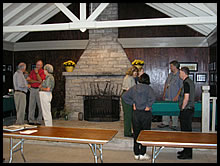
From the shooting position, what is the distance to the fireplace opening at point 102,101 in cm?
766

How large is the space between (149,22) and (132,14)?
3033 millimetres

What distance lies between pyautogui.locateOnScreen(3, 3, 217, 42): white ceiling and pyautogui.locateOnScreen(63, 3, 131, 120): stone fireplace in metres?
1.59

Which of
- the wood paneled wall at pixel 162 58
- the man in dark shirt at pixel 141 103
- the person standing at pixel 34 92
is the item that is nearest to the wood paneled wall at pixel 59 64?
the person standing at pixel 34 92

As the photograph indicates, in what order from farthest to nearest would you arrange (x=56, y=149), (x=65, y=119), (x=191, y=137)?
(x=65, y=119)
(x=56, y=149)
(x=191, y=137)

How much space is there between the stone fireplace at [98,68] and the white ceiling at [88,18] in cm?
159

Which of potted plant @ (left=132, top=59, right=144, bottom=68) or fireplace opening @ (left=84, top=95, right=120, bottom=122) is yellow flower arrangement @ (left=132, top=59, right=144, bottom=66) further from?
fireplace opening @ (left=84, top=95, right=120, bottom=122)

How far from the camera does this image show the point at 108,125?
6.92m

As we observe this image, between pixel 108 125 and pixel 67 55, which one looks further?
pixel 67 55

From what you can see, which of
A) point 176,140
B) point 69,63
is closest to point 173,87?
point 176,140

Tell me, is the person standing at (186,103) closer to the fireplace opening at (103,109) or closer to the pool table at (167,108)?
the pool table at (167,108)

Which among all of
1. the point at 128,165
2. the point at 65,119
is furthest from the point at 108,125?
the point at 128,165

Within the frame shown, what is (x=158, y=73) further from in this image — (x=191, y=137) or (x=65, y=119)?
(x=191, y=137)

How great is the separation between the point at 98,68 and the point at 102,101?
113 cm

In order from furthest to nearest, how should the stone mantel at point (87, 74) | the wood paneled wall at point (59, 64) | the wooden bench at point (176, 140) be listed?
the wood paneled wall at point (59, 64)
the stone mantel at point (87, 74)
the wooden bench at point (176, 140)
